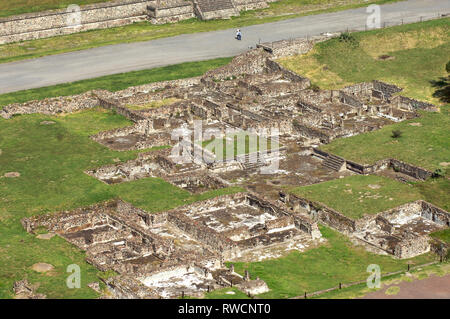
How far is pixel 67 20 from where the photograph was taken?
14912 cm

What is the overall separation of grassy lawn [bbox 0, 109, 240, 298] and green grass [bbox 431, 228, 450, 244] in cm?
1827

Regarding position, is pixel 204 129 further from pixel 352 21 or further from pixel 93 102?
pixel 352 21

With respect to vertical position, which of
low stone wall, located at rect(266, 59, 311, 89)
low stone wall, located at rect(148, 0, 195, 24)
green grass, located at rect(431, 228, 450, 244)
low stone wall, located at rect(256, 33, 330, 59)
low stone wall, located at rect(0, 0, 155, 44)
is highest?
low stone wall, located at rect(148, 0, 195, 24)

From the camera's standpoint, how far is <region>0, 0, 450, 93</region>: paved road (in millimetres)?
134750

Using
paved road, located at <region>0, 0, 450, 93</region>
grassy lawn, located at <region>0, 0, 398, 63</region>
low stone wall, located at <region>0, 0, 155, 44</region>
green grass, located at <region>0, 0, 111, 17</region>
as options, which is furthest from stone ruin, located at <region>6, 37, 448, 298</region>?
green grass, located at <region>0, 0, 111, 17</region>

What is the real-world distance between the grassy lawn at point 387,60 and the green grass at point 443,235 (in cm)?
3341

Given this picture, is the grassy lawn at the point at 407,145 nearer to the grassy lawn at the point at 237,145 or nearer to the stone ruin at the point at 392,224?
the grassy lawn at the point at 237,145

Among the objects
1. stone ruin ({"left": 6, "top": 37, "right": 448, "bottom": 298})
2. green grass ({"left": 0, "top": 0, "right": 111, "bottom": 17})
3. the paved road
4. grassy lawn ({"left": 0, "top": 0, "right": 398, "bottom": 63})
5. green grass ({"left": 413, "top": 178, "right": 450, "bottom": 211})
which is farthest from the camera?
green grass ({"left": 0, "top": 0, "right": 111, "bottom": 17})

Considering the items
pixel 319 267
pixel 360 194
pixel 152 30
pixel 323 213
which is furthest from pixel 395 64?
pixel 319 267

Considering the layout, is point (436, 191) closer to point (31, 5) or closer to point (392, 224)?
point (392, 224)

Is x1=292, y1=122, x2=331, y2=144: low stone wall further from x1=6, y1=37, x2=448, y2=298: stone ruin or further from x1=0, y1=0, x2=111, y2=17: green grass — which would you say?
x1=0, y1=0, x2=111, y2=17: green grass
